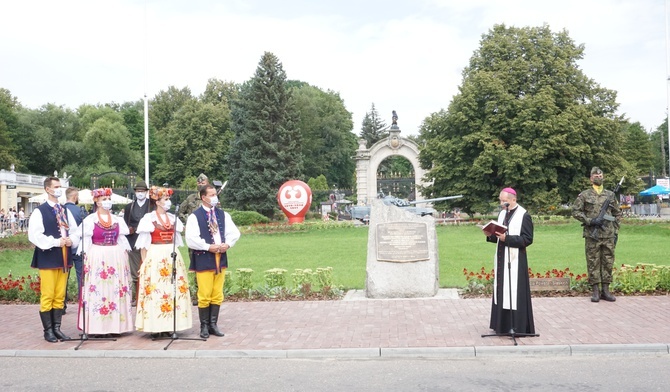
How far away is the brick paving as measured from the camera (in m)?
8.20

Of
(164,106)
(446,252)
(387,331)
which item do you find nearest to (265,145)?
(446,252)

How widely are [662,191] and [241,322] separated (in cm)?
3598

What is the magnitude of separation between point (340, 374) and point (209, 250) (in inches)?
106

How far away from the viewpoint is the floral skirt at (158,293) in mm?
8562

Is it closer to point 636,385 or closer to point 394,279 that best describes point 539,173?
point 394,279

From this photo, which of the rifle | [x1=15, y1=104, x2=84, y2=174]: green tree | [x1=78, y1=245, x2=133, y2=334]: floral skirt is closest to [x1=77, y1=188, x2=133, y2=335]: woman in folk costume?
[x1=78, y1=245, x2=133, y2=334]: floral skirt

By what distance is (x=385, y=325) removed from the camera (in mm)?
9273

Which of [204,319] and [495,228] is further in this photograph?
[204,319]

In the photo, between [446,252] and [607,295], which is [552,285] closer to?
[607,295]

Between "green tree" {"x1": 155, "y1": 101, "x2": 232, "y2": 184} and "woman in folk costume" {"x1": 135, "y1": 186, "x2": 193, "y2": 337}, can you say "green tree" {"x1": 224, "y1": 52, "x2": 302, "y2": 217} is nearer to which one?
"green tree" {"x1": 155, "y1": 101, "x2": 232, "y2": 184}

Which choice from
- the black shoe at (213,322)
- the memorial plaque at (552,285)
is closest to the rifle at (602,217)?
the memorial plaque at (552,285)

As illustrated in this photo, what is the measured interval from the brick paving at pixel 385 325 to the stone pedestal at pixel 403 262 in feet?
1.04

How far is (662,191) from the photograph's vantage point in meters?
39.0

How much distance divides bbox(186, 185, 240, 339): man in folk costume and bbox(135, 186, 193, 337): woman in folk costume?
218 millimetres
